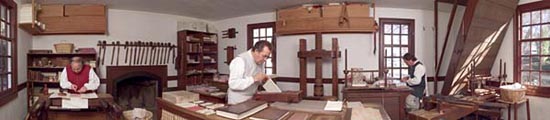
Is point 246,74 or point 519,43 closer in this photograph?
point 246,74

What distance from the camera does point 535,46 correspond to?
5090 mm

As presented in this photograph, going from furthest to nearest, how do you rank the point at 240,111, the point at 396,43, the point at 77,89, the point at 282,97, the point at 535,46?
the point at 396,43, the point at 535,46, the point at 77,89, the point at 282,97, the point at 240,111

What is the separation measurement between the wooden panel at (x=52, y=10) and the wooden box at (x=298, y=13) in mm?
3589

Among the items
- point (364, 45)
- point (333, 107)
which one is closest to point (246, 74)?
point (333, 107)

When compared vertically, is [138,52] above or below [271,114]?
above

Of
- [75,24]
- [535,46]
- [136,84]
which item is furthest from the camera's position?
[136,84]

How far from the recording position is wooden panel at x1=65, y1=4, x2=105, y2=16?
19.8 ft

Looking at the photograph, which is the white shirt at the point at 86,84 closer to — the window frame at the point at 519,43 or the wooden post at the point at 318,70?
the wooden post at the point at 318,70

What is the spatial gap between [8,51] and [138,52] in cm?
232

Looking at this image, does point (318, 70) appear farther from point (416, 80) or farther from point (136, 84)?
point (136, 84)

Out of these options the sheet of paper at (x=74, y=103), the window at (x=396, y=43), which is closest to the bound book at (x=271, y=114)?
the sheet of paper at (x=74, y=103)

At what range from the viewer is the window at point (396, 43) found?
6453 millimetres

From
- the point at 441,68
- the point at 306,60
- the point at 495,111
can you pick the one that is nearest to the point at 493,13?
the point at 495,111

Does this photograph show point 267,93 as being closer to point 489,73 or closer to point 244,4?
point 244,4
